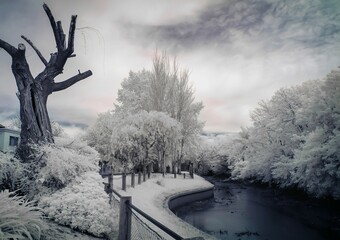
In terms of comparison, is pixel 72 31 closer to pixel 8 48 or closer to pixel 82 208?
pixel 8 48

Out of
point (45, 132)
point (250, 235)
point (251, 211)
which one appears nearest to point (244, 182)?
point (251, 211)

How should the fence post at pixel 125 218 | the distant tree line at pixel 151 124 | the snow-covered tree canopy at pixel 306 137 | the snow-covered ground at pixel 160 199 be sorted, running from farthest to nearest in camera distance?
the distant tree line at pixel 151 124 < the snow-covered tree canopy at pixel 306 137 < the snow-covered ground at pixel 160 199 < the fence post at pixel 125 218

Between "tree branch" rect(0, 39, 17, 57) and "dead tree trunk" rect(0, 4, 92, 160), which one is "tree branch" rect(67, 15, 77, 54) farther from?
"tree branch" rect(0, 39, 17, 57)

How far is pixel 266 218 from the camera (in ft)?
48.0

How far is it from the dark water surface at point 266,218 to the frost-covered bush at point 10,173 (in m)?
8.47

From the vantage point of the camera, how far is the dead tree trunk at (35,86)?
7.18m

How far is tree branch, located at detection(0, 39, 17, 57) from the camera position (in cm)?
710

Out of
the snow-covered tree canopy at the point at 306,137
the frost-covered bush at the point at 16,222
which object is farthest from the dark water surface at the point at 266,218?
the frost-covered bush at the point at 16,222

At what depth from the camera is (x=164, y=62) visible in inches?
1296

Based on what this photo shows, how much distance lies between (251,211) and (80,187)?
43.9 ft

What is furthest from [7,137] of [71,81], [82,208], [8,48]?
[82,208]

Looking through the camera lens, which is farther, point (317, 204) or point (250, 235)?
point (317, 204)

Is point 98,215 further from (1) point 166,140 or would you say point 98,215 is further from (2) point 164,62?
(2) point 164,62

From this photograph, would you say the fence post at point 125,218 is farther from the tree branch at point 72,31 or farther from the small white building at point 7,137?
the small white building at point 7,137
